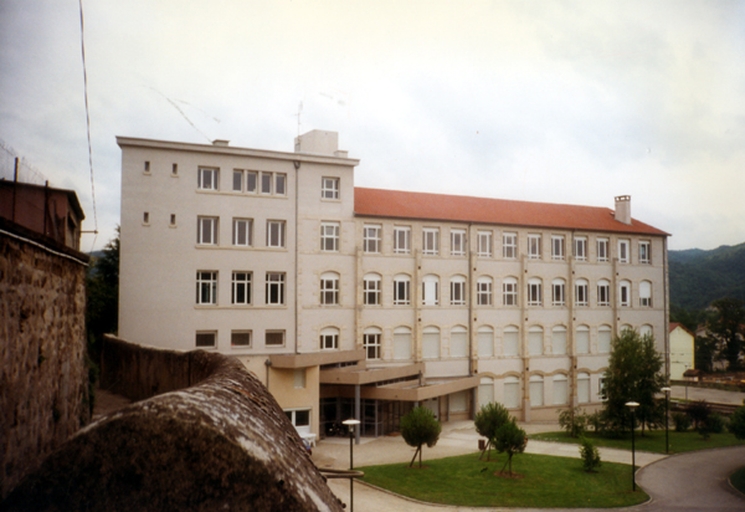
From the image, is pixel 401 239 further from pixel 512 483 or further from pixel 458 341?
pixel 512 483

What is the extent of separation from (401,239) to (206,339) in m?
14.0

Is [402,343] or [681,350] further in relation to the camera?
[681,350]

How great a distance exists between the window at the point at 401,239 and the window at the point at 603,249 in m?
16.7

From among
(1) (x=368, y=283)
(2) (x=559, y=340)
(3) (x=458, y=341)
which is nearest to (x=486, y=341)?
(3) (x=458, y=341)

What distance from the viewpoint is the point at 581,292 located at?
4738 cm

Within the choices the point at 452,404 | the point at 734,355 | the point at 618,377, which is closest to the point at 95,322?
the point at 452,404

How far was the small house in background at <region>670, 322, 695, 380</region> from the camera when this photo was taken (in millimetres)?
76400

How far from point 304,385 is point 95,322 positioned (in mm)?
13868

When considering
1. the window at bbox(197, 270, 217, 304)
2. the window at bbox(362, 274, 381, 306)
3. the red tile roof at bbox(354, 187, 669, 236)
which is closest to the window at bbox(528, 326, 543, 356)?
the red tile roof at bbox(354, 187, 669, 236)

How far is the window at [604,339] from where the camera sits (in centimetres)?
4791

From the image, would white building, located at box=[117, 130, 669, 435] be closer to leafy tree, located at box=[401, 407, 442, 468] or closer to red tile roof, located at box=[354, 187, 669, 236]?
red tile roof, located at box=[354, 187, 669, 236]

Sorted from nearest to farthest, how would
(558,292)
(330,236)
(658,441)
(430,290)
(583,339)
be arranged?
(658,441)
(330,236)
(430,290)
(558,292)
(583,339)

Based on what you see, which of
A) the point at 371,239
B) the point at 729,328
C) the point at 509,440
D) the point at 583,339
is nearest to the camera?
the point at 509,440

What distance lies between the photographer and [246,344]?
35.4 m
